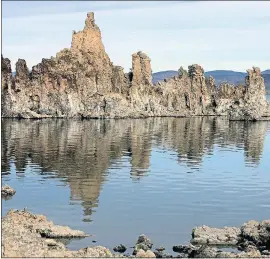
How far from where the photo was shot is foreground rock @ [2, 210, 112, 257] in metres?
30.3

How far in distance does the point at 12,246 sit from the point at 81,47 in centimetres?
14965

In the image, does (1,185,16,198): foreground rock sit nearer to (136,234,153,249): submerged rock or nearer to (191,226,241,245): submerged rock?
(136,234,153,249): submerged rock

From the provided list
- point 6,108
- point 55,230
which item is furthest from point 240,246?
point 6,108

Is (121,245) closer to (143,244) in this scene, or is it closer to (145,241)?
(143,244)

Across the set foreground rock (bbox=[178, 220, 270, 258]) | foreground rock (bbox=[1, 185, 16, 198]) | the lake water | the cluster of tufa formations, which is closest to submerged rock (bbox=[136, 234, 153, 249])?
the lake water

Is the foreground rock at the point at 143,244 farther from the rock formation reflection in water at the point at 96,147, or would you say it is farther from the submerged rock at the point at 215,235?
the rock formation reflection in water at the point at 96,147

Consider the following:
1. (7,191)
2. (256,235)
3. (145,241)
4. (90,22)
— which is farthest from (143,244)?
(90,22)

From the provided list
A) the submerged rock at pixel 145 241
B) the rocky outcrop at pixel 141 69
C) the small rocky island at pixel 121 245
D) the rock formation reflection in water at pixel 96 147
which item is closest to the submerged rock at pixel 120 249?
the small rocky island at pixel 121 245

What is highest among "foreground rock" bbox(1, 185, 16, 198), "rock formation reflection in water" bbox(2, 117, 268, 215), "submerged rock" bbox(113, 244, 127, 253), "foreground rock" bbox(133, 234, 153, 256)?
"rock formation reflection in water" bbox(2, 117, 268, 215)

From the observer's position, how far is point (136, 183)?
58.4 meters

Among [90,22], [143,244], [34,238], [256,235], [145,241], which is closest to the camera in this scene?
[34,238]

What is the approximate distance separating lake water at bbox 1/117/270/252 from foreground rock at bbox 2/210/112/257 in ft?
5.76

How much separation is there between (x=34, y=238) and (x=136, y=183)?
2495cm

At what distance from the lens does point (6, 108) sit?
165 m
